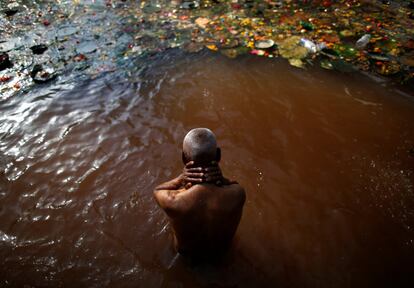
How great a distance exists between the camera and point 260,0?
907cm

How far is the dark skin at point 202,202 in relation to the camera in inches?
83.1

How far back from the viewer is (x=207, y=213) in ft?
7.13

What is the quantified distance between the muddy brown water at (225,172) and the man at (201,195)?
74 cm

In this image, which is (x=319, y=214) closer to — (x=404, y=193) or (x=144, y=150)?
(x=404, y=193)

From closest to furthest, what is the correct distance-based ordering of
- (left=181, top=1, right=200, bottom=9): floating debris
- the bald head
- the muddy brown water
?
the bald head
the muddy brown water
(left=181, top=1, right=200, bottom=9): floating debris

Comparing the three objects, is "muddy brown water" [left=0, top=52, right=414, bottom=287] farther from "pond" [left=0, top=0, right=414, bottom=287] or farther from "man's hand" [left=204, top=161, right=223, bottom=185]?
"man's hand" [left=204, top=161, right=223, bottom=185]

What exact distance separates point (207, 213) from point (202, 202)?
12 centimetres

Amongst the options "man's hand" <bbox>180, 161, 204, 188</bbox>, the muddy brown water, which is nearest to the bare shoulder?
"man's hand" <bbox>180, 161, 204, 188</bbox>

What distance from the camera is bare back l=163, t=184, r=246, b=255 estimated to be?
2117 mm

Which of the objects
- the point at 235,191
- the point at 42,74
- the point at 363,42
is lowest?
the point at 363,42

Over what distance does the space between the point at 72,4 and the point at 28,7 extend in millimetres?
1340

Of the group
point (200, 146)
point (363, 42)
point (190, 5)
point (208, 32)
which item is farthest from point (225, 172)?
point (190, 5)

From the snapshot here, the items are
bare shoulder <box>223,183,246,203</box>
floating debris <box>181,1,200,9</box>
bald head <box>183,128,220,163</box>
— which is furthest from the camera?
floating debris <box>181,1,200,9</box>

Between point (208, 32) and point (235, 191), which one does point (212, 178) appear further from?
point (208, 32)
